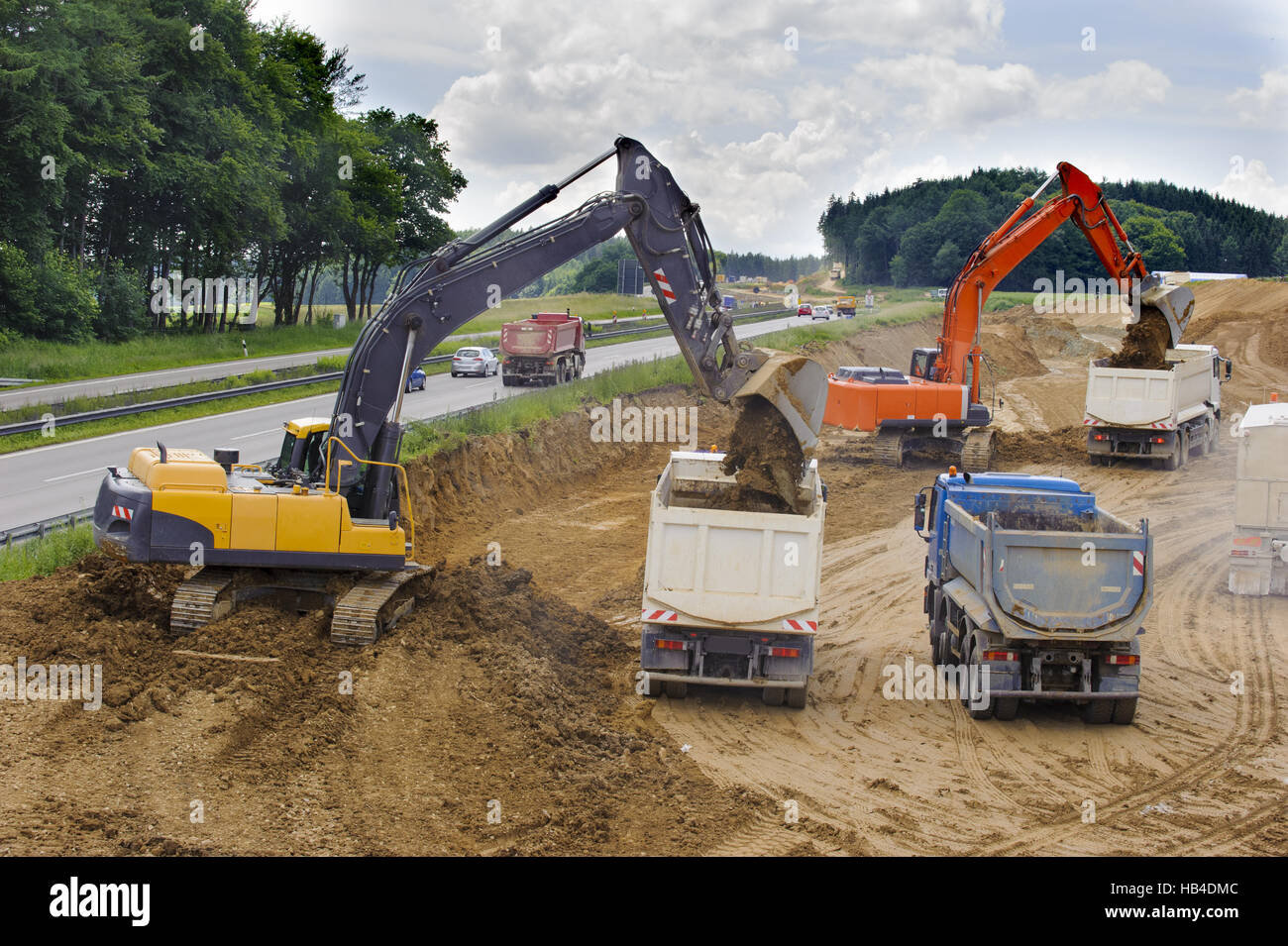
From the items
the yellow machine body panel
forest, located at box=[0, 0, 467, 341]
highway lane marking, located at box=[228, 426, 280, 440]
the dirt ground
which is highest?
forest, located at box=[0, 0, 467, 341]

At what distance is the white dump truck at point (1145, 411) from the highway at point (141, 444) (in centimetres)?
1630

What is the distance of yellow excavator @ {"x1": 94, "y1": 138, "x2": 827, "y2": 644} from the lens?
11.8 m

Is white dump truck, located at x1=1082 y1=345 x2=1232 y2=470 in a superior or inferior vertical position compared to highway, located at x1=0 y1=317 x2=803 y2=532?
superior

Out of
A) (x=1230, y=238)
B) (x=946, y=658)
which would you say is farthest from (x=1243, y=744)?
(x=1230, y=238)

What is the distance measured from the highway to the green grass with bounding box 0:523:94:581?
3.14 meters

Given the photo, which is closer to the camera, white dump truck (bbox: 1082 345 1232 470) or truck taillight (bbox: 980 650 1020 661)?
truck taillight (bbox: 980 650 1020 661)

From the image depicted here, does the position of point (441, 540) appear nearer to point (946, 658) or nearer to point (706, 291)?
point (706, 291)

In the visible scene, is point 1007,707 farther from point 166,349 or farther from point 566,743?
point 166,349

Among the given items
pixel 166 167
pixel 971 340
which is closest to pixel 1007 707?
pixel 971 340

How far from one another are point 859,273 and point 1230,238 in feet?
123

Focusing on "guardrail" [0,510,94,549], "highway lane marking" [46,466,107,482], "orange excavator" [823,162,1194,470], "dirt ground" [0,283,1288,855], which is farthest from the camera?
"orange excavator" [823,162,1194,470]

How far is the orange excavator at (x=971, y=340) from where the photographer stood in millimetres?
24312

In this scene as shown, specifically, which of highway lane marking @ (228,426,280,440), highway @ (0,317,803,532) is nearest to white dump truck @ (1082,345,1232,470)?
highway @ (0,317,803,532)

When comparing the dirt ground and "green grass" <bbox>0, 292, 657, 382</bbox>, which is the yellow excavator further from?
"green grass" <bbox>0, 292, 657, 382</bbox>
